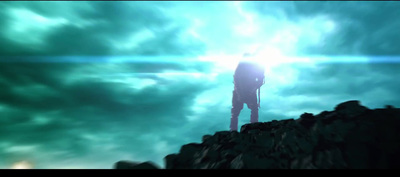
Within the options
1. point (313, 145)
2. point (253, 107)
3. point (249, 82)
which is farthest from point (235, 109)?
point (313, 145)

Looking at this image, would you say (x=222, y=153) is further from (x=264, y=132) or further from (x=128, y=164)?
(x=128, y=164)

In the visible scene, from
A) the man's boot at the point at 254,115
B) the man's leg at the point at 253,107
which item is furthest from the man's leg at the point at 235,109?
the man's boot at the point at 254,115

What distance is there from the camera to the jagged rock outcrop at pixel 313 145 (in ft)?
24.7

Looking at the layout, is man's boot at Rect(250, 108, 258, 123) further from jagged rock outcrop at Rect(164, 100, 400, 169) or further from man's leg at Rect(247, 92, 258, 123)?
jagged rock outcrop at Rect(164, 100, 400, 169)

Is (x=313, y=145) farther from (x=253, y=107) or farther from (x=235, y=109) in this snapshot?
(x=235, y=109)

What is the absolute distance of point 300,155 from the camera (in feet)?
26.3

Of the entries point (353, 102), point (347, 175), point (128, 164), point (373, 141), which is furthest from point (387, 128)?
point (128, 164)

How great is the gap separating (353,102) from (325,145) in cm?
282

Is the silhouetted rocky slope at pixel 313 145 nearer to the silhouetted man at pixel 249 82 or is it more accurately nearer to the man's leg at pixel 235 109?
the silhouetted man at pixel 249 82

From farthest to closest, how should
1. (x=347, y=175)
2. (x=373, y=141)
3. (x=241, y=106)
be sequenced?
(x=241, y=106), (x=373, y=141), (x=347, y=175)

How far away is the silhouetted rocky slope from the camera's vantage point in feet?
24.7

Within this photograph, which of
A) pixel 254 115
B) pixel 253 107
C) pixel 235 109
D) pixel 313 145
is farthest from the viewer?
pixel 235 109

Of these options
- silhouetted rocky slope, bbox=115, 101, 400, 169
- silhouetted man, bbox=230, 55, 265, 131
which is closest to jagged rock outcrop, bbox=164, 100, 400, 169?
silhouetted rocky slope, bbox=115, 101, 400, 169

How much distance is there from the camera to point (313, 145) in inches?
324
